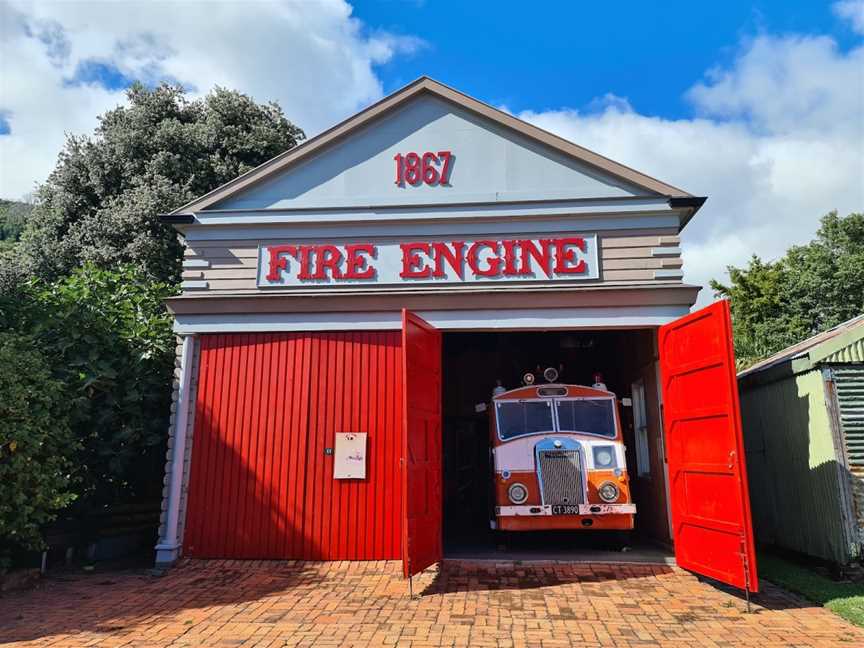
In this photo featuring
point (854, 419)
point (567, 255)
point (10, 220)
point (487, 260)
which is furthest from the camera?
point (10, 220)

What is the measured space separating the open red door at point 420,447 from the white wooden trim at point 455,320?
24.1 inches

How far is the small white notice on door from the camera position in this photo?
879 cm

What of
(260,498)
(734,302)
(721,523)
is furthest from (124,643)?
(734,302)

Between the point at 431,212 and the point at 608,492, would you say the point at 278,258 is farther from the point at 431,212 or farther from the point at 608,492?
the point at 608,492

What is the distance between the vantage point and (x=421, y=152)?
980 cm

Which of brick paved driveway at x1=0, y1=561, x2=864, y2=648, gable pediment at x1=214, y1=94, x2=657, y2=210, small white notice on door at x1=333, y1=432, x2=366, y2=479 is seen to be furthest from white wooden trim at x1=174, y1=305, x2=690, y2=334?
brick paved driveway at x1=0, y1=561, x2=864, y2=648

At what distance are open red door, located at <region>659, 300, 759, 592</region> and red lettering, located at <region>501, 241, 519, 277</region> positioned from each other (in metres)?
2.31

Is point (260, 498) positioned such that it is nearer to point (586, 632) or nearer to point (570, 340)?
point (586, 632)

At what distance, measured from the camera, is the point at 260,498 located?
29.1 ft

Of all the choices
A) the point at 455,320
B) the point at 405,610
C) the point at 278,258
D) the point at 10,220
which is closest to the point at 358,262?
the point at 278,258

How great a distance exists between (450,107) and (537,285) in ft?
10.7

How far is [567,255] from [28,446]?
7.61 m

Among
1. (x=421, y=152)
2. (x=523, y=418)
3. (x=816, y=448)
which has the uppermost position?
(x=421, y=152)

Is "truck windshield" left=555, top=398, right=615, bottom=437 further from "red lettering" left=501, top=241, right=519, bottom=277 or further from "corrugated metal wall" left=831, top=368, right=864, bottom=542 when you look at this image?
"corrugated metal wall" left=831, top=368, right=864, bottom=542
